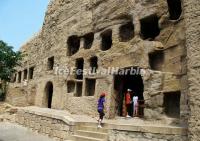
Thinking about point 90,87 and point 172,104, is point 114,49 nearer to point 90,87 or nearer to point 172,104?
point 90,87

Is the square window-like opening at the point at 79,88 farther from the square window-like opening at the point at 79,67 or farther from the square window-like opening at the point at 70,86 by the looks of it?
the square window-like opening at the point at 79,67

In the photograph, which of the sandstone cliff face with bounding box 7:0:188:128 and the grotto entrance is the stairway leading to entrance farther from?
the grotto entrance

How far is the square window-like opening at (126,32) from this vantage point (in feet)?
44.6

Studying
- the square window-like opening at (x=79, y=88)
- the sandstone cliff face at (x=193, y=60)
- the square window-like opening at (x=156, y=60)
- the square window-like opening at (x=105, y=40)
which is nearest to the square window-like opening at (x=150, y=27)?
the square window-like opening at (x=156, y=60)

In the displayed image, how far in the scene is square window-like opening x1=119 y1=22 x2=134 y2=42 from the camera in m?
13.6

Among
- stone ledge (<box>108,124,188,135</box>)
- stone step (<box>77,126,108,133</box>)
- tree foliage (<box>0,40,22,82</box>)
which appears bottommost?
stone step (<box>77,126,108,133</box>)

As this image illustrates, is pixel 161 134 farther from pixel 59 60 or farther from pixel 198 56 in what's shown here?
pixel 59 60

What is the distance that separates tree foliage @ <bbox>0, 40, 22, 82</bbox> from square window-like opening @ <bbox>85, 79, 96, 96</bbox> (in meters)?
4.63

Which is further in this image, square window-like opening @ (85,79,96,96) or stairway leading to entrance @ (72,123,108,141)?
square window-like opening @ (85,79,96,96)

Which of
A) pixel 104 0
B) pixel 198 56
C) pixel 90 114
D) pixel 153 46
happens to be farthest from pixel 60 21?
pixel 198 56

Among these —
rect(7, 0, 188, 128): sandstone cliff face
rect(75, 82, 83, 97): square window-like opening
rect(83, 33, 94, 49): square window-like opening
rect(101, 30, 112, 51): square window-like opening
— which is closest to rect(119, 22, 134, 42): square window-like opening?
rect(7, 0, 188, 128): sandstone cliff face

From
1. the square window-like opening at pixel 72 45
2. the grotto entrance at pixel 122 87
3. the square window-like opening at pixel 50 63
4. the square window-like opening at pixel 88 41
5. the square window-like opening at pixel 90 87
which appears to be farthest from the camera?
the square window-like opening at pixel 50 63

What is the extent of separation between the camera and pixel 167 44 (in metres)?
11.4

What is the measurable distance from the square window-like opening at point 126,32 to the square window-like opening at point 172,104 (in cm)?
404
